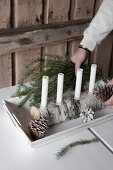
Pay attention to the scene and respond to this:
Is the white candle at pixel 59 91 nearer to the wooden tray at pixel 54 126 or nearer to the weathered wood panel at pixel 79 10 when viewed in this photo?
the wooden tray at pixel 54 126

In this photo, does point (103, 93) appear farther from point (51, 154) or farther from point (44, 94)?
point (51, 154)

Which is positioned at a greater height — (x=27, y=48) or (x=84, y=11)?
(x=84, y=11)

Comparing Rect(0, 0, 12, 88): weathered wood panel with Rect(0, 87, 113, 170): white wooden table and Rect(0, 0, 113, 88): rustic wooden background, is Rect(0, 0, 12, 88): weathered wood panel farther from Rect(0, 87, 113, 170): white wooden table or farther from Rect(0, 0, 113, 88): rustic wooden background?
Rect(0, 87, 113, 170): white wooden table

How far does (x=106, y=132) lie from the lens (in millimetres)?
977

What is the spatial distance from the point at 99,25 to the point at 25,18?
0.51 m

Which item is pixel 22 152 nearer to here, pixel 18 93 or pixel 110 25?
pixel 18 93

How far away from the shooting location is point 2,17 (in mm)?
1637

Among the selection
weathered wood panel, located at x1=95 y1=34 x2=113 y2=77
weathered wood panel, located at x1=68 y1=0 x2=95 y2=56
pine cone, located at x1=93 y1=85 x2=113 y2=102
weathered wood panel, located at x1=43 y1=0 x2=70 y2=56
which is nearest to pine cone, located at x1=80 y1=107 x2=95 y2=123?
pine cone, located at x1=93 y1=85 x2=113 y2=102

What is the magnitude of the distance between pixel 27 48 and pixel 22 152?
3.39ft

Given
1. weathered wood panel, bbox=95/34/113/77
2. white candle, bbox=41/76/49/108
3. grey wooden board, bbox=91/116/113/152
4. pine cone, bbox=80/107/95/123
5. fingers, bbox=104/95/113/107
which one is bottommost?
weathered wood panel, bbox=95/34/113/77

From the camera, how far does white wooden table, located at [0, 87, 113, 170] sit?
31.8 inches

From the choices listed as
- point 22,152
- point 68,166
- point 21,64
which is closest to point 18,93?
point 22,152

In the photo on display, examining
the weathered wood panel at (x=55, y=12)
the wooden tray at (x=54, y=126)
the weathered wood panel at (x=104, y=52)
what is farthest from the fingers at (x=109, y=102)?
the weathered wood panel at (x=104, y=52)

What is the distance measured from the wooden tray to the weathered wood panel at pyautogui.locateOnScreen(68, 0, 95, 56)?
1.03 meters
